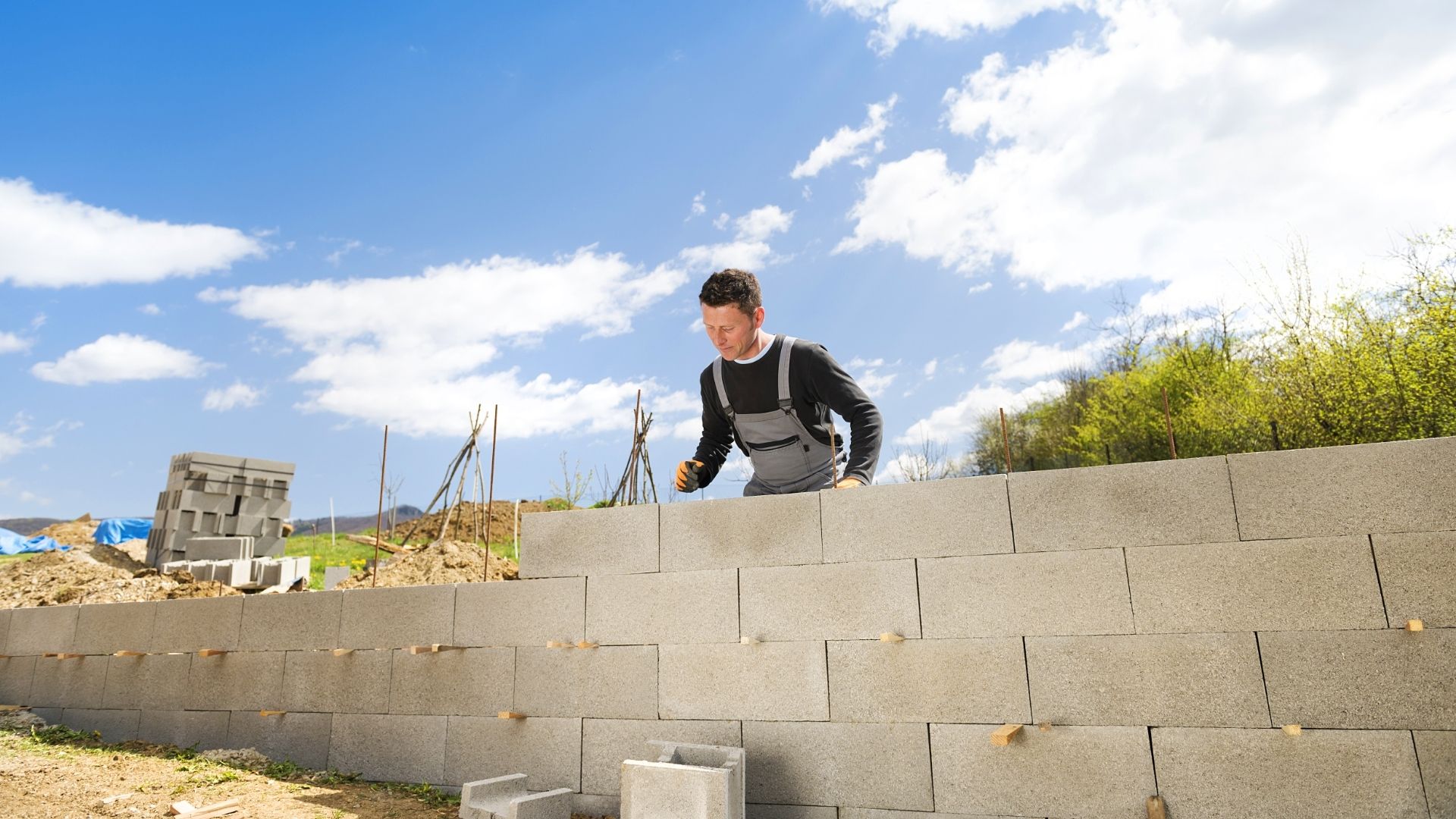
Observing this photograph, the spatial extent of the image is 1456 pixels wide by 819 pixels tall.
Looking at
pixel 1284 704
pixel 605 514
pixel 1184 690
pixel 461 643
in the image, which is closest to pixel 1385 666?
pixel 1284 704

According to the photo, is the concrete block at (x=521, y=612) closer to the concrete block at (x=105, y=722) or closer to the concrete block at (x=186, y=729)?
the concrete block at (x=186, y=729)

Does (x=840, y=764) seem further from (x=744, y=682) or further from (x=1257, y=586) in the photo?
(x=1257, y=586)

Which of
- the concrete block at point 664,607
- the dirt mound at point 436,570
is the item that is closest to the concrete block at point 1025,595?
the concrete block at point 664,607

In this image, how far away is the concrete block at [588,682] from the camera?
4.11 meters

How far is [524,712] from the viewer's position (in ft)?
14.5

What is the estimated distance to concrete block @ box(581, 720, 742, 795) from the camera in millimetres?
3900

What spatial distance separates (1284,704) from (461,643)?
13.4 feet

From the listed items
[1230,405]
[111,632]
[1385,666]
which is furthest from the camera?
[1230,405]

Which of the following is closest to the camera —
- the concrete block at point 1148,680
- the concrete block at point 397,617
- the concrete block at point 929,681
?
the concrete block at point 1148,680

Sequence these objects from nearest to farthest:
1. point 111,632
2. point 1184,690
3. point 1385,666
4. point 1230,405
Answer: point 1385,666
point 1184,690
point 111,632
point 1230,405

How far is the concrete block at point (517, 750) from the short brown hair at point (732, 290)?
2346 millimetres

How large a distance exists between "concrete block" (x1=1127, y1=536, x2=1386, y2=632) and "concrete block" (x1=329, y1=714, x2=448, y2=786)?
387 centimetres

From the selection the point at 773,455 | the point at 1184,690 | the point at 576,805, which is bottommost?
the point at 576,805

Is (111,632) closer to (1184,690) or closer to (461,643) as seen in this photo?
(461,643)
